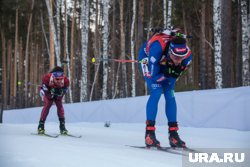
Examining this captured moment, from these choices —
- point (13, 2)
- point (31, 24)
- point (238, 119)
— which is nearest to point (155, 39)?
point (238, 119)

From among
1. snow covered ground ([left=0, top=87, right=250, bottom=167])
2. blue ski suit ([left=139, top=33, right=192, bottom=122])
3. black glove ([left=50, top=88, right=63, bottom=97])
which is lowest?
snow covered ground ([left=0, top=87, right=250, bottom=167])

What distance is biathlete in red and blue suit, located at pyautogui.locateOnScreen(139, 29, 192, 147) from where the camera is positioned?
548 cm

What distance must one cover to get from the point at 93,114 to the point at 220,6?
6258mm

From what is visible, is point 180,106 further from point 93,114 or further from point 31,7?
point 31,7

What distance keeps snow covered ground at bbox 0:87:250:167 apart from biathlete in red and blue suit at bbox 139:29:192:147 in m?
0.54

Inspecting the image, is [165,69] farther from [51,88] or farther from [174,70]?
[51,88]

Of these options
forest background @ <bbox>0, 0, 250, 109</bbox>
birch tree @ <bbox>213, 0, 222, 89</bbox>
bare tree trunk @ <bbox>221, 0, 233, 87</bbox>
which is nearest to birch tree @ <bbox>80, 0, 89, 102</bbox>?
forest background @ <bbox>0, 0, 250, 109</bbox>

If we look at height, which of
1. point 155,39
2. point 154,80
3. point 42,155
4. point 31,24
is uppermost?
point 31,24

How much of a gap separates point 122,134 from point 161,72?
327cm

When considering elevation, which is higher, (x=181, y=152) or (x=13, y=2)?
(x=13, y=2)

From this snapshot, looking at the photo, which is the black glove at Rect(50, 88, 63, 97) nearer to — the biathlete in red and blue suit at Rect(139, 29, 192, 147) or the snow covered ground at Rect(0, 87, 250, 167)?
the snow covered ground at Rect(0, 87, 250, 167)

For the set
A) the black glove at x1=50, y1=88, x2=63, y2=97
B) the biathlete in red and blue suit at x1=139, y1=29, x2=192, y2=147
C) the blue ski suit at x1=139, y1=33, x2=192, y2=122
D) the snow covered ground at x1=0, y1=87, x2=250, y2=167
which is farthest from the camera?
the black glove at x1=50, y1=88, x2=63, y2=97

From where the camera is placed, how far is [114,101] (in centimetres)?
1408

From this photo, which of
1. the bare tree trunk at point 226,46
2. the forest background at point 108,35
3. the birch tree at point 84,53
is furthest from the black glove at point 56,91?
the birch tree at point 84,53
